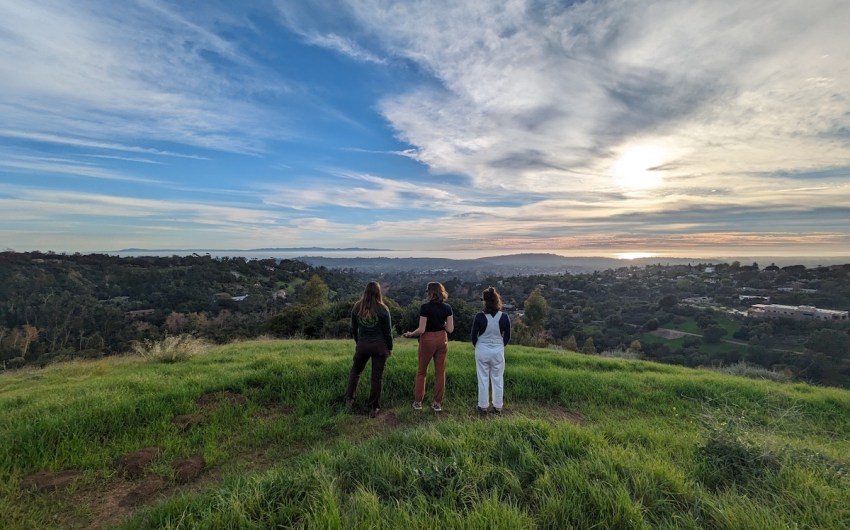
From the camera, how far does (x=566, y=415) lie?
613cm

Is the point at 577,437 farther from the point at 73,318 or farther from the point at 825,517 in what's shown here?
the point at 73,318

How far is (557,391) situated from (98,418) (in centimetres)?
782

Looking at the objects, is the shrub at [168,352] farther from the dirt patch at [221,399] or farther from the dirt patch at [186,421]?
the dirt patch at [186,421]

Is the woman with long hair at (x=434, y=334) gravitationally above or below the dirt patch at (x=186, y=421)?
above

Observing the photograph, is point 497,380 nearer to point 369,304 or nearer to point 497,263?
point 369,304

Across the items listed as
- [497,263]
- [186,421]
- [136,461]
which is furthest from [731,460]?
[497,263]

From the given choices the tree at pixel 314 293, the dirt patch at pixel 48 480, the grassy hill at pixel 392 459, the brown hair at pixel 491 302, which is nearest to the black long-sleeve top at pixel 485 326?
the brown hair at pixel 491 302

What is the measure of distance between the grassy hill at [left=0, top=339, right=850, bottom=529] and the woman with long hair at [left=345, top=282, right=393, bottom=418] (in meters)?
0.55

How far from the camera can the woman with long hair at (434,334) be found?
227 inches

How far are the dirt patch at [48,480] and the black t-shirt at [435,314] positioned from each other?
4.72 m

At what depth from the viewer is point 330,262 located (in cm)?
8956

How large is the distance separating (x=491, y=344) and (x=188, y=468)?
4.49 m

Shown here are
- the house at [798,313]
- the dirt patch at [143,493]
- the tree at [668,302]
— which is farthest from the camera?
the tree at [668,302]

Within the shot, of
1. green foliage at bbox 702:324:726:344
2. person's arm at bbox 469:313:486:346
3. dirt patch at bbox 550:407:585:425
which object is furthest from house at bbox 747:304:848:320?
person's arm at bbox 469:313:486:346
